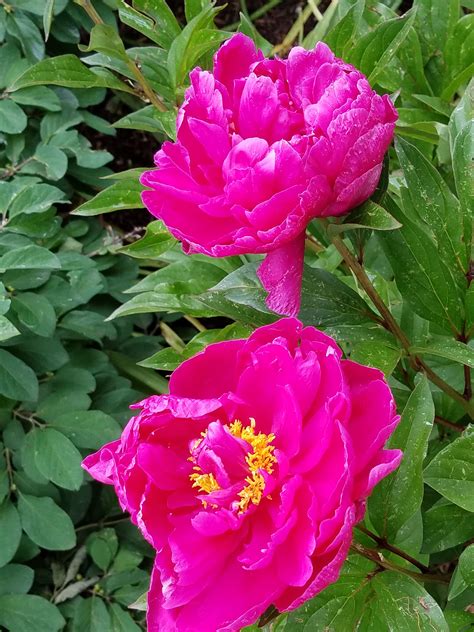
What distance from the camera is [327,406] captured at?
1.67ft

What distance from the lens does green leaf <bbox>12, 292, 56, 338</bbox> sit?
1.02 m

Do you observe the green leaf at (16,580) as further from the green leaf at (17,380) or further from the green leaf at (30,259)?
the green leaf at (30,259)

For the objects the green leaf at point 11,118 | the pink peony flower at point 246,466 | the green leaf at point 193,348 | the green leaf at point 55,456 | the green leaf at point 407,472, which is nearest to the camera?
the pink peony flower at point 246,466

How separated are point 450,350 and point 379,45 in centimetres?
34

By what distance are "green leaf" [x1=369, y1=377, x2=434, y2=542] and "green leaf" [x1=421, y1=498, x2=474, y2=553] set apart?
0.10m

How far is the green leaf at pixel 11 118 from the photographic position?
1.19 metres

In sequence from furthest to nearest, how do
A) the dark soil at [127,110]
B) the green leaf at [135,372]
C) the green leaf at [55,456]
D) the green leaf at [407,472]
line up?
the dark soil at [127,110]
the green leaf at [135,372]
the green leaf at [55,456]
the green leaf at [407,472]

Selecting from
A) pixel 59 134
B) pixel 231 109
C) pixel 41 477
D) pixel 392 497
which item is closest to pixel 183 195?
pixel 231 109

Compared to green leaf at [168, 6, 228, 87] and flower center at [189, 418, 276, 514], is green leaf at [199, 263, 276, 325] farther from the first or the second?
green leaf at [168, 6, 228, 87]

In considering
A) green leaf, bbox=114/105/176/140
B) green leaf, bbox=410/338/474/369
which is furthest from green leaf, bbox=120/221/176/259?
green leaf, bbox=410/338/474/369

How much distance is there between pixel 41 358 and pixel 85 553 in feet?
1.06

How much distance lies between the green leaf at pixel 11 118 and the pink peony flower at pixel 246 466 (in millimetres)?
772

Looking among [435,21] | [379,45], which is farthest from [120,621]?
[435,21]

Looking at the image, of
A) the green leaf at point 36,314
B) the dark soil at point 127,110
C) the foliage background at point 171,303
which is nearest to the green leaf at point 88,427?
the foliage background at point 171,303
